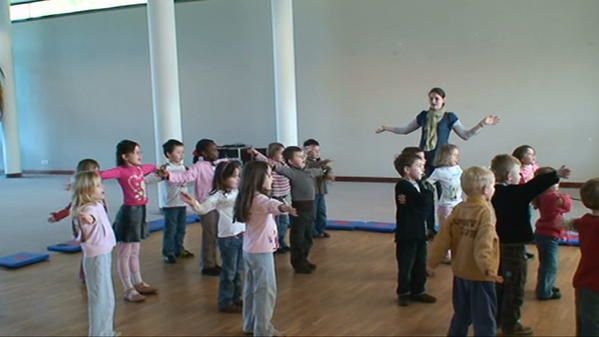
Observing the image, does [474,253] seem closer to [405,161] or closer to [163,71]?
[405,161]

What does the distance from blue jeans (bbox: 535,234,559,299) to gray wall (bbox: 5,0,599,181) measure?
637 centimetres

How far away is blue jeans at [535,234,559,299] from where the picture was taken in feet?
13.9

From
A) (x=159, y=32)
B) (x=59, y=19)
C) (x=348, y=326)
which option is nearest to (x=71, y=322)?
(x=348, y=326)

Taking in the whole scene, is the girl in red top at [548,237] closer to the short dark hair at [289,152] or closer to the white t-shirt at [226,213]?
the short dark hair at [289,152]

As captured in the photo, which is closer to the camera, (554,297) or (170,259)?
(554,297)

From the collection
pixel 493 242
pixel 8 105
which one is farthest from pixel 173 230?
pixel 8 105

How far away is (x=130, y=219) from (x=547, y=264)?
10.3 ft

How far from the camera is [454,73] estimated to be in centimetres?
1070

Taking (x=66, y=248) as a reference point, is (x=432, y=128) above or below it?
above

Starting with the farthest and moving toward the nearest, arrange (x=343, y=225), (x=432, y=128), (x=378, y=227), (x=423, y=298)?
(x=343, y=225) → (x=378, y=227) → (x=432, y=128) → (x=423, y=298)

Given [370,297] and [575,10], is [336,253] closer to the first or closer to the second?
[370,297]

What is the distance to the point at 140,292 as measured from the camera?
4.77 meters

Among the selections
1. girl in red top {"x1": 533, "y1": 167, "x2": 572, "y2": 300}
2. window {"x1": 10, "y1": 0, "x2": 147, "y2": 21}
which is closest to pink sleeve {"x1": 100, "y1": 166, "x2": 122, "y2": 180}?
girl in red top {"x1": 533, "y1": 167, "x2": 572, "y2": 300}

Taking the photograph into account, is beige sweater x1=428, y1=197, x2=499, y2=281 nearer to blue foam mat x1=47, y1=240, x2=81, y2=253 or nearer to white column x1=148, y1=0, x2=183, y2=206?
blue foam mat x1=47, y1=240, x2=81, y2=253
